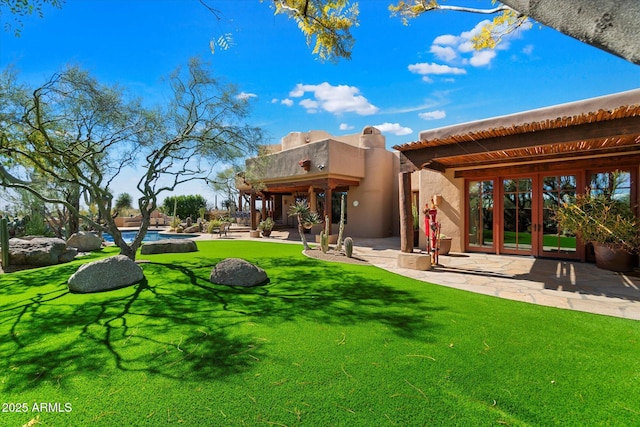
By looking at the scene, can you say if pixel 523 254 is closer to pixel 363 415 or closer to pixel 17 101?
pixel 363 415

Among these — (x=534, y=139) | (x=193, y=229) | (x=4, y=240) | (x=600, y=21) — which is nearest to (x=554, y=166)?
(x=534, y=139)

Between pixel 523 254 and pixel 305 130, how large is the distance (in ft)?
53.3

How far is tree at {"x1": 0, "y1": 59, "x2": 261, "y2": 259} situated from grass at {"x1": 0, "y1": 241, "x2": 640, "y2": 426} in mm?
4538

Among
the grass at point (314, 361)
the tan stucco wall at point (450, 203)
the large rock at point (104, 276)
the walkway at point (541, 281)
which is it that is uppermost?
the tan stucco wall at point (450, 203)

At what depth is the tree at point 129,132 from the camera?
803 centimetres

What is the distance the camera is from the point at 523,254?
32.8ft

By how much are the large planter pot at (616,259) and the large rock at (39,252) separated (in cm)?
1627

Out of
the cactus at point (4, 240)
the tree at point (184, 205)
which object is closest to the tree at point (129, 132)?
the cactus at point (4, 240)

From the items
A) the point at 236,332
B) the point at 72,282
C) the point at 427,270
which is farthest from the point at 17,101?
the point at 427,270

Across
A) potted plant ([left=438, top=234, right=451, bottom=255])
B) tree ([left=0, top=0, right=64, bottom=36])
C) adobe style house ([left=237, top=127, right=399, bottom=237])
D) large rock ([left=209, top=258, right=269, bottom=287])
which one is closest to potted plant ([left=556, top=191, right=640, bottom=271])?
potted plant ([left=438, top=234, right=451, bottom=255])

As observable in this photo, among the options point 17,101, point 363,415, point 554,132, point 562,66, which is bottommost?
point 363,415

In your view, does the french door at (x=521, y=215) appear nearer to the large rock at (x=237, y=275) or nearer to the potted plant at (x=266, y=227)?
the large rock at (x=237, y=275)

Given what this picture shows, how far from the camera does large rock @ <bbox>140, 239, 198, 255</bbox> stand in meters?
11.0

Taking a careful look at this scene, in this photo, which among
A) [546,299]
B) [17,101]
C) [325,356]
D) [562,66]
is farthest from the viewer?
[562,66]
